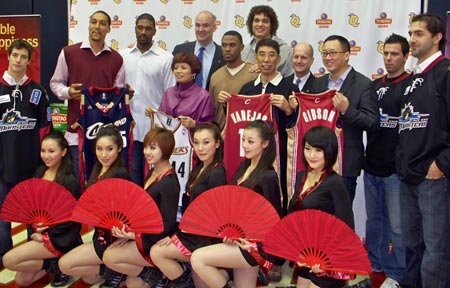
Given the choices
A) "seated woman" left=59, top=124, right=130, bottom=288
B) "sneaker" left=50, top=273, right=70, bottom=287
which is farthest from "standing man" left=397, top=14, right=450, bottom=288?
"sneaker" left=50, top=273, right=70, bottom=287

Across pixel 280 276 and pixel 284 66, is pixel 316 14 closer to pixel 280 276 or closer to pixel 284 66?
pixel 284 66

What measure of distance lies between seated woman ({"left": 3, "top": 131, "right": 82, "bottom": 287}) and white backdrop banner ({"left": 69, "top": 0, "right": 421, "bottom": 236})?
2.52 m

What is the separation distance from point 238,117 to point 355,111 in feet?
2.87

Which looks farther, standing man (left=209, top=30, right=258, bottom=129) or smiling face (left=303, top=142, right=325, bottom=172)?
standing man (left=209, top=30, right=258, bottom=129)

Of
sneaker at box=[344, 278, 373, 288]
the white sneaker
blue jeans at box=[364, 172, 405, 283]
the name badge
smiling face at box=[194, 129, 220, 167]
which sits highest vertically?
the name badge

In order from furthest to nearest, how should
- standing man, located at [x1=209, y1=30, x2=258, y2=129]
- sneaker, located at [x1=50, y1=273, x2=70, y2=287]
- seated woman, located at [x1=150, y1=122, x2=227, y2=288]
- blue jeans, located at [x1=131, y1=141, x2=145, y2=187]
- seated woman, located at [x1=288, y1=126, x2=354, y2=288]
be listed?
blue jeans, located at [x1=131, y1=141, x2=145, y2=187], standing man, located at [x1=209, y1=30, x2=258, y2=129], sneaker, located at [x1=50, y1=273, x2=70, y2=287], seated woman, located at [x1=150, y1=122, x2=227, y2=288], seated woman, located at [x1=288, y1=126, x2=354, y2=288]

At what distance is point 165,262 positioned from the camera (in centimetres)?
322

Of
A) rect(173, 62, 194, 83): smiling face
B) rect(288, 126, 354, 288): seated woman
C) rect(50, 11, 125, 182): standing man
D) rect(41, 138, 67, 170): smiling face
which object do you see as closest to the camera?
rect(288, 126, 354, 288): seated woman

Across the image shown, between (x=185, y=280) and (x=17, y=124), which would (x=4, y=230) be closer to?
(x=17, y=124)

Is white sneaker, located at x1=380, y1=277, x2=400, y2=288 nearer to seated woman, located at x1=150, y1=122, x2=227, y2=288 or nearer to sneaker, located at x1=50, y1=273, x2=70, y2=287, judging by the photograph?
seated woman, located at x1=150, y1=122, x2=227, y2=288

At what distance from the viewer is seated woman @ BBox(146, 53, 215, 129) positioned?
394cm

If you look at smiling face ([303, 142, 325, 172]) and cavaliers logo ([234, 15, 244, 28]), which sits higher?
cavaliers logo ([234, 15, 244, 28])

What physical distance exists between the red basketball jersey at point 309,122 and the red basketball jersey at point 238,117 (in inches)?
8.6

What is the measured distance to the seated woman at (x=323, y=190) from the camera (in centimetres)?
280
